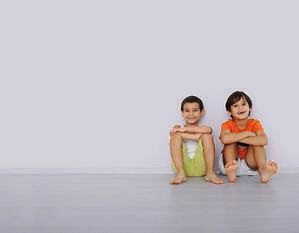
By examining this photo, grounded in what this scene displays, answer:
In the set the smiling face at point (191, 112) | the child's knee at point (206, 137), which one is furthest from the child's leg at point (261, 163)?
the smiling face at point (191, 112)

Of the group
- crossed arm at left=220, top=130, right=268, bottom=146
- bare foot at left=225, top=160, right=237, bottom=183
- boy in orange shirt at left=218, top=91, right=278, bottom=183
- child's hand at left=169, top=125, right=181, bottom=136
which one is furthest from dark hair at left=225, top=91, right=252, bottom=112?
bare foot at left=225, top=160, right=237, bottom=183

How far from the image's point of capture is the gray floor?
174 cm

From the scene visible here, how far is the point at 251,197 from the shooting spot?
222cm

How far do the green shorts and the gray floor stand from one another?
0.13 m

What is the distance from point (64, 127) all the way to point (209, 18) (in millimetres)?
1195

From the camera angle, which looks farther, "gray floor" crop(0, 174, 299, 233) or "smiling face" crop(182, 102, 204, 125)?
"smiling face" crop(182, 102, 204, 125)

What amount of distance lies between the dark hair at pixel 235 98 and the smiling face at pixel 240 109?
0.02 meters

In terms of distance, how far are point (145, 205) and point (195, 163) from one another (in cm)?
90

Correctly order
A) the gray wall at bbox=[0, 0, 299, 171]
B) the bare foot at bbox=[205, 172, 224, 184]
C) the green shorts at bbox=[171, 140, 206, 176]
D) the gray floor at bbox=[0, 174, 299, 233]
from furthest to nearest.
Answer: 1. the gray wall at bbox=[0, 0, 299, 171]
2. the green shorts at bbox=[171, 140, 206, 176]
3. the bare foot at bbox=[205, 172, 224, 184]
4. the gray floor at bbox=[0, 174, 299, 233]

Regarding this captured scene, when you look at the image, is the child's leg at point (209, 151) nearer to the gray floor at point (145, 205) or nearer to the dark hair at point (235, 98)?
the gray floor at point (145, 205)

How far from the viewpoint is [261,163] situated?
2.83 m

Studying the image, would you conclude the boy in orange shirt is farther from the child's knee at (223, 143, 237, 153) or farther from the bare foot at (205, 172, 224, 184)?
the bare foot at (205, 172, 224, 184)

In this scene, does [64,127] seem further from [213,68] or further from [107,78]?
[213,68]

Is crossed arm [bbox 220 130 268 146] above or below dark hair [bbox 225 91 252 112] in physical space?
below
